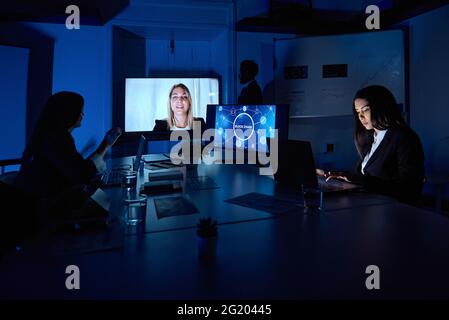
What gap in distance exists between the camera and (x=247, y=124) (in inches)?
95.6

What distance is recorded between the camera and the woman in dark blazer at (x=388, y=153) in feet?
5.57

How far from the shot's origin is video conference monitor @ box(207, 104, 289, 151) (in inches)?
91.4

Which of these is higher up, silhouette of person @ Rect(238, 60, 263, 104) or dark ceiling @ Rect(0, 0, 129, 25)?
dark ceiling @ Rect(0, 0, 129, 25)

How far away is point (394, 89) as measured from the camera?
3.66m

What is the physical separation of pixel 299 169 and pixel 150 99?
2403 millimetres

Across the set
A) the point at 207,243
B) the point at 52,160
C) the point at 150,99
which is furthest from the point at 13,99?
the point at 207,243

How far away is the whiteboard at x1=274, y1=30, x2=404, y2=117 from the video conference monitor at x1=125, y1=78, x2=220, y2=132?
0.92 meters

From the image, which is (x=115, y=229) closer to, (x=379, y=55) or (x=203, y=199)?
(x=203, y=199)

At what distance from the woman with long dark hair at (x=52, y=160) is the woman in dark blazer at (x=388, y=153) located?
137cm

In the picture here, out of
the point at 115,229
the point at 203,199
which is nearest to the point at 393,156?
the point at 203,199
